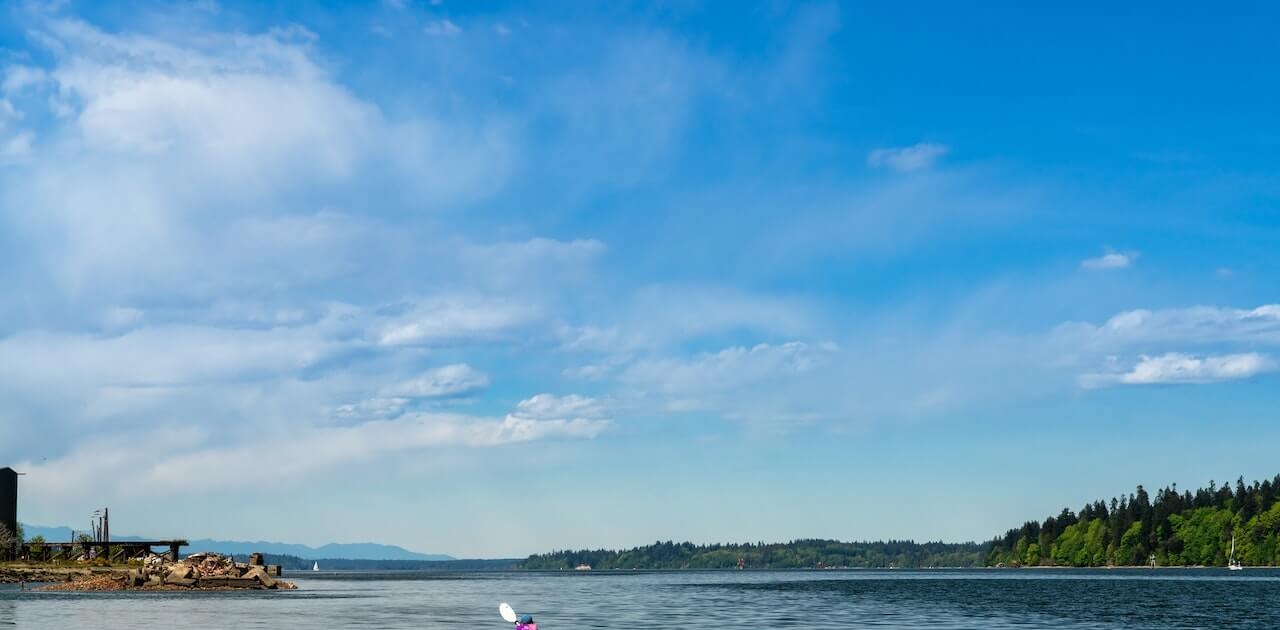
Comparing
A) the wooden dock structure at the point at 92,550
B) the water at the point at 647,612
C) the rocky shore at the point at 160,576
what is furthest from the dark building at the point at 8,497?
the water at the point at 647,612

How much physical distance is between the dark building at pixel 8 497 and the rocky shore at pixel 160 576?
2026 cm

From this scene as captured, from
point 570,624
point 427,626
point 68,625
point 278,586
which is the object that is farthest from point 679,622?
point 278,586

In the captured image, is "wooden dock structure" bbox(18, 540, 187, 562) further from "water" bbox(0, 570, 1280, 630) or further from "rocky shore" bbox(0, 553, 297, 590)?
"water" bbox(0, 570, 1280, 630)

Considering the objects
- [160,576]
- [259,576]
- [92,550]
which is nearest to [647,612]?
[259,576]

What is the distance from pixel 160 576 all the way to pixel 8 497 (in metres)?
42.3

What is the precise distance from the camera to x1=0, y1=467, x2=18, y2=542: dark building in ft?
525

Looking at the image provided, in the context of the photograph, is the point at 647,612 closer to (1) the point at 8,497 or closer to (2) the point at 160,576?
(2) the point at 160,576

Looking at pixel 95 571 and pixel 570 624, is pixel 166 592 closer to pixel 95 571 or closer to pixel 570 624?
pixel 95 571

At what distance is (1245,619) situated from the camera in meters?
85.2

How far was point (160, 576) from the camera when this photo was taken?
131 metres

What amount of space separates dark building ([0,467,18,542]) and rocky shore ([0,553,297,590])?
66.5 feet

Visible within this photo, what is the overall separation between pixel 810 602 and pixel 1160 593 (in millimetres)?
47087

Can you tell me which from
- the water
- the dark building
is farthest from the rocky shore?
the dark building

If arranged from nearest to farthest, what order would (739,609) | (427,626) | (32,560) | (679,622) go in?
(427,626) → (679,622) → (739,609) → (32,560)
